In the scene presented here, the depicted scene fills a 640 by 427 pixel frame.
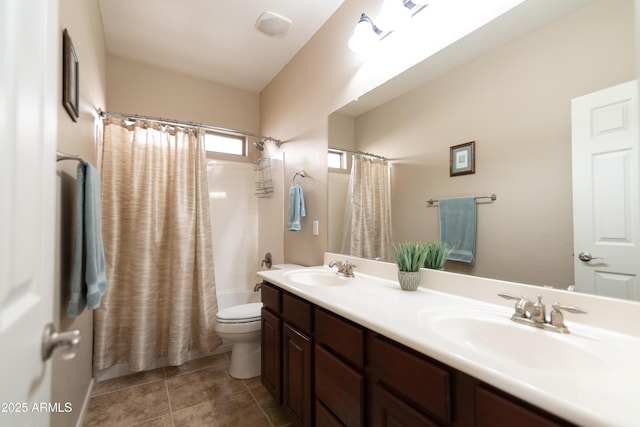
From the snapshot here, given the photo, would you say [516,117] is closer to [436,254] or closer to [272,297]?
[436,254]

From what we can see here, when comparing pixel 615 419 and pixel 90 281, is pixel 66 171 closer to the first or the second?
pixel 90 281

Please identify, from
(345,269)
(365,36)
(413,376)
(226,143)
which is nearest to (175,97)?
(226,143)

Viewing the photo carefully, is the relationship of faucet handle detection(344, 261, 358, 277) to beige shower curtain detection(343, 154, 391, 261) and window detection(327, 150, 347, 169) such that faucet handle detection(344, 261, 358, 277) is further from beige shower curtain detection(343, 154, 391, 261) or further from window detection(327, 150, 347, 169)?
window detection(327, 150, 347, 169)

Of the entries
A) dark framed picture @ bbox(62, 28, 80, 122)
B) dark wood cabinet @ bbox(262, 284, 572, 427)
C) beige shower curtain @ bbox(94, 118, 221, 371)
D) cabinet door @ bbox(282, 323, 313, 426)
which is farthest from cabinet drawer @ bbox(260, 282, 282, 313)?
dark framed picture @ bbox(62, 28, 80, 122)

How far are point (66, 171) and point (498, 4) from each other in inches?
78.2

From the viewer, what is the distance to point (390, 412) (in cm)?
87

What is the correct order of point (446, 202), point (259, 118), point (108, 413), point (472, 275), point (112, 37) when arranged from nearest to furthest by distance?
1. point (472, 275)
2. point (446, 202)
3. point (108, 413)
4. point (112, 37)
5. point (259, 118)

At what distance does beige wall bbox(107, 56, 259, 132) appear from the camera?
8.39 ft

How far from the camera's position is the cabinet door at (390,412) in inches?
30.8

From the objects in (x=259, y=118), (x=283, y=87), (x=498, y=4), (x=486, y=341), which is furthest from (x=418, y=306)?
(x=259, y=118)

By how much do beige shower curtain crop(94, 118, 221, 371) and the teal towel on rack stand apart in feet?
6.25

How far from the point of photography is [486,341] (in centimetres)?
92

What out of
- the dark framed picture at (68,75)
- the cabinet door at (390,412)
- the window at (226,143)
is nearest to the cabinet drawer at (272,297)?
the cabinet door at (390,412)

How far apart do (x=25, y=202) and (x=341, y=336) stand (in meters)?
1.00
